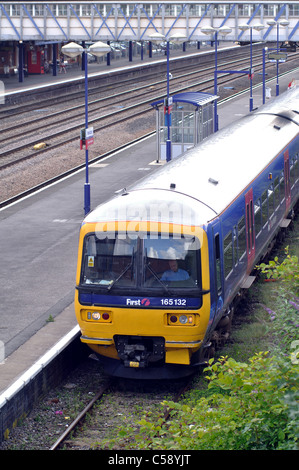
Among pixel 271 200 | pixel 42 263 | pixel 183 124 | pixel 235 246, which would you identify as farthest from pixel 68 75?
pixel 235 246

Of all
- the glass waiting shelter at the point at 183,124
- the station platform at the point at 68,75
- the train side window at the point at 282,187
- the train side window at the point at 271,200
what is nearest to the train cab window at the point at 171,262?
the train side window at the point at 271,200

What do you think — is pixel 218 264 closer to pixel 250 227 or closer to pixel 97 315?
pixel 97 315

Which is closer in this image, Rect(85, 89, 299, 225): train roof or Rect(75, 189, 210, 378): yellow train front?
Rect(75, 189, 210, 378): yellow train front

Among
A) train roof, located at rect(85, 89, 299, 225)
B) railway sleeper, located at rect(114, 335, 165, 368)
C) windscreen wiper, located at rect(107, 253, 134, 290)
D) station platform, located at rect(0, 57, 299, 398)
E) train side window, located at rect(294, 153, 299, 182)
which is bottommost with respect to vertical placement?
station platform, located at rect(0, 57, 299, 398)

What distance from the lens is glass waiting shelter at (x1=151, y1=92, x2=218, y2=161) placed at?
32.7 meters

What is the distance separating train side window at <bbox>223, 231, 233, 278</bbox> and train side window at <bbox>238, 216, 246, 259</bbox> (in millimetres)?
813

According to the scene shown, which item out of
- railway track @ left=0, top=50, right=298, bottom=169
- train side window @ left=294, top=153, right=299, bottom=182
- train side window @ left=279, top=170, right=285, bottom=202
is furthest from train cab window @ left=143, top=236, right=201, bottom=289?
railway track @ left=0, top=50, right=298, bottom=169

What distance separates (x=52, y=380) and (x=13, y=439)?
5.68 feet

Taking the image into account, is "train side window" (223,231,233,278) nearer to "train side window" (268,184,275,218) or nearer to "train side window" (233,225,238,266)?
"train side window" (233,225,238,266)

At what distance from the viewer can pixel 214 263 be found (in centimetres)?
1208

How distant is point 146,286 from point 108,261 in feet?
2.37

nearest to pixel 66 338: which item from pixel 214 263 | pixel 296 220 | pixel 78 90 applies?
pixel 214 263

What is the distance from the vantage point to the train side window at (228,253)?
513 inches

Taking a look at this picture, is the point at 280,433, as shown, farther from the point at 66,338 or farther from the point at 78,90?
the point at 78,90
